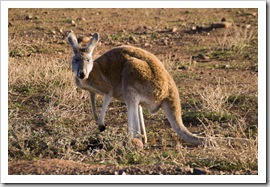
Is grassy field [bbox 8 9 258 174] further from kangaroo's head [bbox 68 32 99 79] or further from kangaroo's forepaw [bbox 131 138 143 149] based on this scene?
kangaroo's head [bbox 68 32 99 79]

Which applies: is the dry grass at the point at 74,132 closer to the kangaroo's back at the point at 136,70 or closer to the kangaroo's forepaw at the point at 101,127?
the kangaroo's forepaw at the point at 101,127

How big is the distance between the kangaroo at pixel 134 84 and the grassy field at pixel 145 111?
8.1 inches

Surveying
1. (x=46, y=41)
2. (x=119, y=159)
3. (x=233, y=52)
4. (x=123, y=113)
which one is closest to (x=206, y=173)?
(x=119, y=159)

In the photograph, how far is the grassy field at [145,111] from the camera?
6.80m

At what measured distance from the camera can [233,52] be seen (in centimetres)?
1221

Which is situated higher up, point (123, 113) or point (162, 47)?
point (162, 47)

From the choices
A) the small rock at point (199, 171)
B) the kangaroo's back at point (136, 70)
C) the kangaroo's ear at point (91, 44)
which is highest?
the kangaroo's ear at point (91, 44)

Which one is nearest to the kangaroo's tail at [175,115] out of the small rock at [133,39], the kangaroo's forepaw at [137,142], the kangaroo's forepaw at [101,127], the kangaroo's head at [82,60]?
the kangaroo's forepaw at [137,142]

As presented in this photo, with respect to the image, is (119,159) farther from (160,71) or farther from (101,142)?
(160,71)

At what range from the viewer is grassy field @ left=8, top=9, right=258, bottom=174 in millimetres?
6805

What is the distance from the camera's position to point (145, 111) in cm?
888

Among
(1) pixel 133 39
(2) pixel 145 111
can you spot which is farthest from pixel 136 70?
(1) pixel 133 39

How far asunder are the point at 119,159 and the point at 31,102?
2.63 m

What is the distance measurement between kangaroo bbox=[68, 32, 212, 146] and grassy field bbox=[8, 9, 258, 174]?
206mm
